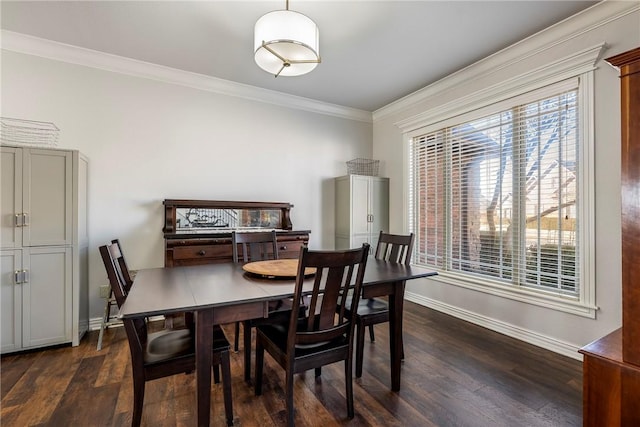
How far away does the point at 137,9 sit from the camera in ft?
7.77

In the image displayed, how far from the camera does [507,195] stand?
299 centimetres

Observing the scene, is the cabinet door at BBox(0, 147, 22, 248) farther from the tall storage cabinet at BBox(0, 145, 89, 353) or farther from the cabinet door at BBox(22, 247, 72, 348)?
the cabinet door at BBox(22, 247, 72, 348)

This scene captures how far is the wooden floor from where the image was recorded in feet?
5.58

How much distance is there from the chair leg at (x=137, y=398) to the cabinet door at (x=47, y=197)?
5.93ft

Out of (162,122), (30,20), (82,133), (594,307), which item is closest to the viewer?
(594,307)

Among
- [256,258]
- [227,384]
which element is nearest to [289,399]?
[227,384]

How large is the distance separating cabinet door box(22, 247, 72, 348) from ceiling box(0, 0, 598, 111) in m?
1.93

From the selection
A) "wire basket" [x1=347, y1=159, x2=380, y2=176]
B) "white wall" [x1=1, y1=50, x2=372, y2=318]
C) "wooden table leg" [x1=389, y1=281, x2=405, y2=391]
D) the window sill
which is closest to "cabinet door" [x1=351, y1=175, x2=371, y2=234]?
"wire basket" [x1=347, y1=159, x2=380, y2=176]

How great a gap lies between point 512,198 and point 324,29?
2371 millimetres

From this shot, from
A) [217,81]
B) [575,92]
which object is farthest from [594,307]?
[217,81]

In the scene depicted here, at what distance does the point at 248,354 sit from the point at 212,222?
1885mm

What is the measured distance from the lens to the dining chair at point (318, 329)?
1510mm

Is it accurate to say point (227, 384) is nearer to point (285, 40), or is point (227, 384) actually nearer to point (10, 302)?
point (285, 40)

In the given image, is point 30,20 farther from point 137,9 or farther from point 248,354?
point 248,354
